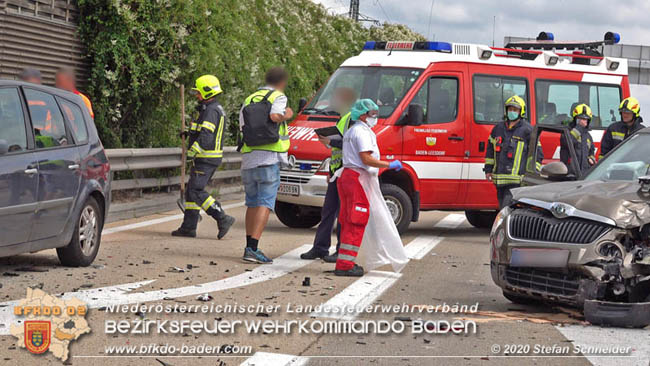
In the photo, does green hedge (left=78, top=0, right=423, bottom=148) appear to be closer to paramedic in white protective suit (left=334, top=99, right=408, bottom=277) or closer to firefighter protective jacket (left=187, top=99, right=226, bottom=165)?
firefighter protective jacket (left=187, top=99, right=226, bottom=165)

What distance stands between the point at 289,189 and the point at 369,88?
69.6 inches

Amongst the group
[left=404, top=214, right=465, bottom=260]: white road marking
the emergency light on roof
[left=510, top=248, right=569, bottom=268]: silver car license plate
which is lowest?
[left=404, top=214, right=465, bottom=260]: white road marking

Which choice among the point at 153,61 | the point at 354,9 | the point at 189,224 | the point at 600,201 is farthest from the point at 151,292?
the point at 354,9

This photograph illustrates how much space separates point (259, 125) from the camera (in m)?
10.1

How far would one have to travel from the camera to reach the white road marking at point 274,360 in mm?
5730

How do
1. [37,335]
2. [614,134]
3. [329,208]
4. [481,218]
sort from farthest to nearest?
1. [481,218]
2. [614,134]
3. [329,208]
4. [37,335]

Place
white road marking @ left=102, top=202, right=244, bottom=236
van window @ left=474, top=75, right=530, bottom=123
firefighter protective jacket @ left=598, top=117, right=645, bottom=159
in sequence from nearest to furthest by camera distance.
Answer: white road marking @ left=102, top=202, right=244, bottom=236, firefighter protective jacket @ left=598, top=117, right=645, bottom=159, van window @ left=474, top=75, right=530, bottom=123

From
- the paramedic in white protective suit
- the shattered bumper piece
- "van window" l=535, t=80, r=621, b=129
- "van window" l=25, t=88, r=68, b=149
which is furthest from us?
"van window" l=535, t=80, r=621, b=129

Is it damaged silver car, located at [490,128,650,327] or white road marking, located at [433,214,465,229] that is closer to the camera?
damaged silver car, located at [490,128,650,327]

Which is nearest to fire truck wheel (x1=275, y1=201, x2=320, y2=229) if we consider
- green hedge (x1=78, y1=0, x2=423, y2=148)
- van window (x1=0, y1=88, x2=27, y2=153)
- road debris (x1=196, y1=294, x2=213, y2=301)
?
green hedge (x1=78, y1=0, x2=423, y2=148)

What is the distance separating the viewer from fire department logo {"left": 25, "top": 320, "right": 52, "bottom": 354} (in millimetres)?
5922

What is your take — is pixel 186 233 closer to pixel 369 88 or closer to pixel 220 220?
pixel 220 220

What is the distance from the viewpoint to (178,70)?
17312 millimetres

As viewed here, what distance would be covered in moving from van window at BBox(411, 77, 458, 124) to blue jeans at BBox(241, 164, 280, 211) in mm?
3646
